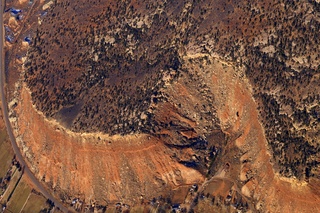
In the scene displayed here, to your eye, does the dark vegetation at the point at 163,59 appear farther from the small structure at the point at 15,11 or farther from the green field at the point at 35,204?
the small structure at the point at 15,11

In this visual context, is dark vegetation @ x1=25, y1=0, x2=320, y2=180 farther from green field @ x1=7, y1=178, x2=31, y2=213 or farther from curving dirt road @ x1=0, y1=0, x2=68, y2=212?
green field @ x1=7, y1=178, x2=31, y2=213

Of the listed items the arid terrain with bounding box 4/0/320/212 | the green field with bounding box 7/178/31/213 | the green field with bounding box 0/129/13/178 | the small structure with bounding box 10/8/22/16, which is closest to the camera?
the arid terrain with bounding box 4/0/320/212

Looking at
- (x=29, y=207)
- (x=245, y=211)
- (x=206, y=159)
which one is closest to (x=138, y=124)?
(x=206, y=159)

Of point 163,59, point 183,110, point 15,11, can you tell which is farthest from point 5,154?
point 183,110

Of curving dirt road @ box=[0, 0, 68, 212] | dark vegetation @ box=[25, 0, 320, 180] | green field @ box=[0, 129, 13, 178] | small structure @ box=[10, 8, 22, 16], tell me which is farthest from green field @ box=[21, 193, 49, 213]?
small structure @ box=[10, 8, 22, 16]

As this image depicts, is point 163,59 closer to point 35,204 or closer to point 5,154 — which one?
point 35,204
